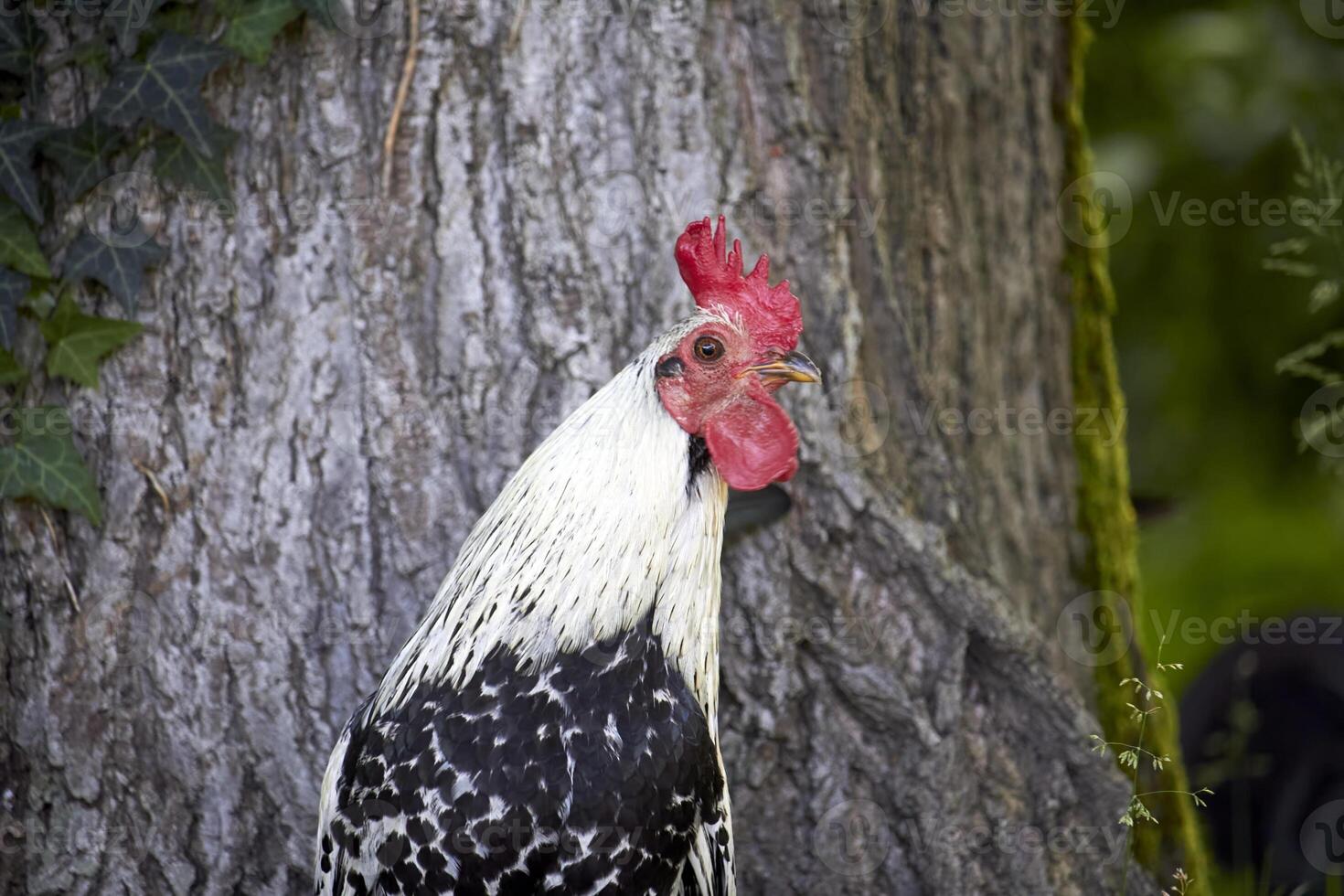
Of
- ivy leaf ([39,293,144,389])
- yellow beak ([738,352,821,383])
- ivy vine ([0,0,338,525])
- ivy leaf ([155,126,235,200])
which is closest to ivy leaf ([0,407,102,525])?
ivy vine ([0,0,338,525])

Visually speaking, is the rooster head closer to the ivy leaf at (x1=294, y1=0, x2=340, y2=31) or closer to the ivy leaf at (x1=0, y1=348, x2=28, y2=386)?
the ivy leaf at (x1=294, y1=0, x2=340, y2=31)

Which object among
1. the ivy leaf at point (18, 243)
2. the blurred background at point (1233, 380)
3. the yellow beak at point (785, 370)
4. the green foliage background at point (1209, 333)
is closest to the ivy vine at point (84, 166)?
the ivy leaf at point (18, 243)

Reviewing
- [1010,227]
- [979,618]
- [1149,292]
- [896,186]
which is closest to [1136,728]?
[979,618]

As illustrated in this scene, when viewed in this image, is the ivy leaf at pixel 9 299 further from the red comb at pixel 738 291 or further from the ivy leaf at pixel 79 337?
the red comb at pixel 738 291

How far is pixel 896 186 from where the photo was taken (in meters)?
3.10

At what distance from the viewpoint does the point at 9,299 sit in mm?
2623

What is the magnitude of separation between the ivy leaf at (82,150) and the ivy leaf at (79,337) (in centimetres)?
29

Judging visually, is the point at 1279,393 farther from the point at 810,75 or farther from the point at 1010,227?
the point at 810,75

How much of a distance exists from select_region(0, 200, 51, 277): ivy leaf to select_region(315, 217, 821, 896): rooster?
1.34 meters

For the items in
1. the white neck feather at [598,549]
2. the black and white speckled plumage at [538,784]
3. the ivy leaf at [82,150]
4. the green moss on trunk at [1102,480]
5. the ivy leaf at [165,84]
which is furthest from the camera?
the green moss on trunk at [1102,480]

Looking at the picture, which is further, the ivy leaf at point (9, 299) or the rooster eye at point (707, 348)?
the ivy leaf at point (9, 299)

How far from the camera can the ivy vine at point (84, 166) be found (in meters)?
2.57

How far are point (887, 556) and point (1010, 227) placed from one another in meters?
1.22

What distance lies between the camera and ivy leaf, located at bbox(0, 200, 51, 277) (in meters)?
2.61
